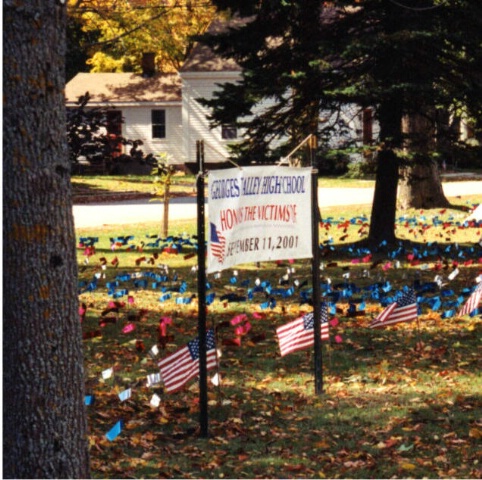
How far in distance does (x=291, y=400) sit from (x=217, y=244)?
161cm

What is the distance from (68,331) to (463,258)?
12517 millimetres

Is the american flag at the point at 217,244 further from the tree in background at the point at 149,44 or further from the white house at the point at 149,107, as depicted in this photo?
the white house at the point at 149,107

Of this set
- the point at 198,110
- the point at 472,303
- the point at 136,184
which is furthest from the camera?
the point at 198,110

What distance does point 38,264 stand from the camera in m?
5.60

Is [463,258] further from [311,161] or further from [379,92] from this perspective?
[311,161]

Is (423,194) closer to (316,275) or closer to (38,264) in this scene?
Answer: (316,275)

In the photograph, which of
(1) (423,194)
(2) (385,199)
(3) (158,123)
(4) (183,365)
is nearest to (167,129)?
(3) (158,123)

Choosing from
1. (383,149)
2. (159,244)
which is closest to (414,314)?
(383,149)

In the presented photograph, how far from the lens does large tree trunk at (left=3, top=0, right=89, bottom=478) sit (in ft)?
18.0

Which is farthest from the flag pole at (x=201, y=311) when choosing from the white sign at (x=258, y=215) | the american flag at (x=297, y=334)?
the american flag at (x=297, y=334)

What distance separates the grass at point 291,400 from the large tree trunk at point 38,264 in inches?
40.3

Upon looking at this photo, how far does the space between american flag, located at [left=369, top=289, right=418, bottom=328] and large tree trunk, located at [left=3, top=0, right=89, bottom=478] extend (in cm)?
474

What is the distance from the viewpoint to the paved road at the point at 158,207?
27.2 m

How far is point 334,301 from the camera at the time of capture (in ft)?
40.3
